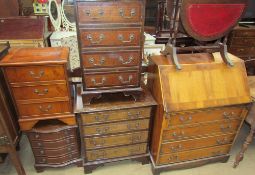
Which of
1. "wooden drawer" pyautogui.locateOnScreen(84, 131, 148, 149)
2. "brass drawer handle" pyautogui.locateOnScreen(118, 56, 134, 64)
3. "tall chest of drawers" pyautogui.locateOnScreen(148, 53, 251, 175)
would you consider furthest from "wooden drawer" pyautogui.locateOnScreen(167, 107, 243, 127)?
"brass drawer handle" pyautogui.locateOnScreen(118, 56, 134, 64)

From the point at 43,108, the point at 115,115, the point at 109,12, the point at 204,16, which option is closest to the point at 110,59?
the point at 109,12

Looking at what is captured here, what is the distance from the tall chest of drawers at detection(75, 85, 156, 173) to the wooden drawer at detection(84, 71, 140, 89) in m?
0.19

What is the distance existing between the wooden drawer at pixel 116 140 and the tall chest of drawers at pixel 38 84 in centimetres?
27

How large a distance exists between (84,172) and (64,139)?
44 centimetres

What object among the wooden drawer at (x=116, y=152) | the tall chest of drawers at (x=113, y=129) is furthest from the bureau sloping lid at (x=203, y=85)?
the wooden drawer at (x=116, y=152)

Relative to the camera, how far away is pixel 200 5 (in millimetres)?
1563

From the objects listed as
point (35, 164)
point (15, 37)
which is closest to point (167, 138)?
point (35, 164)

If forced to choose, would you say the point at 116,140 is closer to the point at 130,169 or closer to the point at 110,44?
the point at 130,169

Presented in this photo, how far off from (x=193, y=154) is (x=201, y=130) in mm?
315

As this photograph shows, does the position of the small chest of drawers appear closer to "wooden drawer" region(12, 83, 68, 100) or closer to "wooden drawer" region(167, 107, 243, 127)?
"wooden drawer" region(12, 83, 68, 100)

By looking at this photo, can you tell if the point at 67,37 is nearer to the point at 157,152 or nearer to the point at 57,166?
the point at 57,166

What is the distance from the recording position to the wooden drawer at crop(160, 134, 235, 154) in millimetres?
1951

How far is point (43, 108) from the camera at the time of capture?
1.74 m

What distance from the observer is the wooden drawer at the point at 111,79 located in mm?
1695
